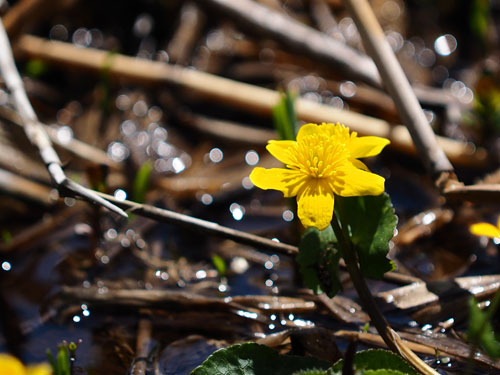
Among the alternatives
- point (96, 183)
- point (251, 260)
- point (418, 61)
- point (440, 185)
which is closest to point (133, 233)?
point (96, 183)

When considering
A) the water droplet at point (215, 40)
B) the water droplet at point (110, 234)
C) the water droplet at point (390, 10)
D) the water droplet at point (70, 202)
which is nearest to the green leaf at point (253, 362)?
the water droplet at point (110, 234)

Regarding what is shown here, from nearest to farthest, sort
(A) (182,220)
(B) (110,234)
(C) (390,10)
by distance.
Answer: (A) (182,220)
(B) (110,234)
(C) (390,10)

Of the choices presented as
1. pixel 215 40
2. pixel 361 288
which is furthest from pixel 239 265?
pixel 215 40

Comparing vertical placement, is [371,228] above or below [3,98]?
below

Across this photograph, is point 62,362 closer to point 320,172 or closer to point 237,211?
point 320,172

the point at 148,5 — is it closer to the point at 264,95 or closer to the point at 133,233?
the point at 264,95

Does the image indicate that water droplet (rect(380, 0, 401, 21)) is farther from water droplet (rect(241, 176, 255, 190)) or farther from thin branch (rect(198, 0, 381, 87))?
water droplet (rect(241, 176, 255, 190))

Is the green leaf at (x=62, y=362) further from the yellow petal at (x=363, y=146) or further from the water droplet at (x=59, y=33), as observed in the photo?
the water droplet at (x=59, y=33)
